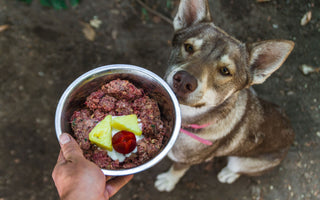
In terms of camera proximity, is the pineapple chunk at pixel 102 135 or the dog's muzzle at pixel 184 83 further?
the dog's muzzle at pixel 184 83

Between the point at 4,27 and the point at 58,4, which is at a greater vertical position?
the point at 58,4

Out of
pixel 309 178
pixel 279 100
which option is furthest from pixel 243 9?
pixel 309 178

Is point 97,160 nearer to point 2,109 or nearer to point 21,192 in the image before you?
point 21,192

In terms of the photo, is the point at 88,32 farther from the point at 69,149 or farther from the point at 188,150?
the point at 69,149

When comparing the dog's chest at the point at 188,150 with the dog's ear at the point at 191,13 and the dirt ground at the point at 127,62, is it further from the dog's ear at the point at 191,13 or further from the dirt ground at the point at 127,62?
the dog's ear at the point at 191,13

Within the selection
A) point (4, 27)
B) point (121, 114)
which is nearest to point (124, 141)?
point (121, 114)

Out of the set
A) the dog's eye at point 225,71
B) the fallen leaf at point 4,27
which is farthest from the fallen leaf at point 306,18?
the fallen leaf at point 4,27
